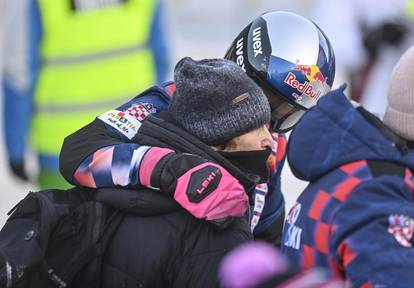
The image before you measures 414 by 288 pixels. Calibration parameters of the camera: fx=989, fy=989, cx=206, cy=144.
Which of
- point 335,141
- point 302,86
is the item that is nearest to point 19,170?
point 302,86

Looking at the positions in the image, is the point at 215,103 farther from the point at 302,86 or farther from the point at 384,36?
the point at 384,36

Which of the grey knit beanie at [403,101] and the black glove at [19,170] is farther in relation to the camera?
the black glove at [19,170]

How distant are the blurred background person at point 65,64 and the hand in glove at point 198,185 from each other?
7.76 feet

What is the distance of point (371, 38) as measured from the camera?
19.5 feet

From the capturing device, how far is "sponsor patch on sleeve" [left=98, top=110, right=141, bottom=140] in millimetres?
2941

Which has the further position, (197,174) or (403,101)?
(197,174)

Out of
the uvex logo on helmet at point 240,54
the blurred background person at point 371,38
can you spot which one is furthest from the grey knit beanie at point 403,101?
the blurred background person at point 371,38

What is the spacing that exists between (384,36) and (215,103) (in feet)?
11.2

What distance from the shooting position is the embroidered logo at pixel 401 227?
2.17m

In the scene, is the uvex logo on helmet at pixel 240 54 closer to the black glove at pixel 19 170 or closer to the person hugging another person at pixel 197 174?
the person hugging another person at pixel 197 174

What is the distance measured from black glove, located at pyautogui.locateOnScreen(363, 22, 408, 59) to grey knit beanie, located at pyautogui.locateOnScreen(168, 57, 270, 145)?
10.9 feet

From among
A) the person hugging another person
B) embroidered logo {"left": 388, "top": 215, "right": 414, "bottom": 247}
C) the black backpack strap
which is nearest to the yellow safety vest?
the person hugging another person

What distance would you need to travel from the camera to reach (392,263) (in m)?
2.14

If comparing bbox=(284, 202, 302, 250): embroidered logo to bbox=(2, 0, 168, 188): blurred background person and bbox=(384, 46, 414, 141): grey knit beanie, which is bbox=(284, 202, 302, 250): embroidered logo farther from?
bbox=(2, 0, 168, 188): blurred background person
